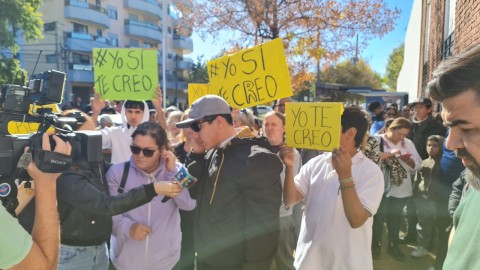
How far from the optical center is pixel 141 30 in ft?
137

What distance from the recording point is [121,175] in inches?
109

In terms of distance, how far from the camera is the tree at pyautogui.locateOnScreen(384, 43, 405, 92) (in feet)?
164

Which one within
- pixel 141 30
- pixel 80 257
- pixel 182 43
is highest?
pixel 182 43

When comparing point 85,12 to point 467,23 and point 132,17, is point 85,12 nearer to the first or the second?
point 132,17

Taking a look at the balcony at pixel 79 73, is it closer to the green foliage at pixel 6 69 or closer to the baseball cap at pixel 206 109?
the green foliage at pixel 6 69

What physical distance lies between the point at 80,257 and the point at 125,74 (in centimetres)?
225

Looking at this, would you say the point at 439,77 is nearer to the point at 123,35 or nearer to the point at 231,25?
the point at 231,25

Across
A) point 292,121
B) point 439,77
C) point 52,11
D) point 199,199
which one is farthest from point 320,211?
point 52,11

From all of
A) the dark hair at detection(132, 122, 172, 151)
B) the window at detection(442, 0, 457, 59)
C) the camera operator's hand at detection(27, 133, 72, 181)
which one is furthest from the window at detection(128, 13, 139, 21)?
the camera operator's hand at detection(27, 133, 72, 181)

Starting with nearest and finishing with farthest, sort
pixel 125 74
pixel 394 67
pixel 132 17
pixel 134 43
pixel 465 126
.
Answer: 1. pixel 465 126
2. pixel 125 74
3. pixel 134 43
4. pixel 132 17
5. pixel 394 67

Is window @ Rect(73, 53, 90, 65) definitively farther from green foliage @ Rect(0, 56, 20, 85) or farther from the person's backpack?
the person's backpack

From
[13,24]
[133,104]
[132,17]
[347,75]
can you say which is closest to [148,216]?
[133,104]

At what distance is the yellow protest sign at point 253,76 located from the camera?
288cm

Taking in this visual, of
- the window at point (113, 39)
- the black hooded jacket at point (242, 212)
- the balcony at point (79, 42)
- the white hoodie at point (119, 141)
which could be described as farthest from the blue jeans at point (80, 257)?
the window at point (113, 39)
